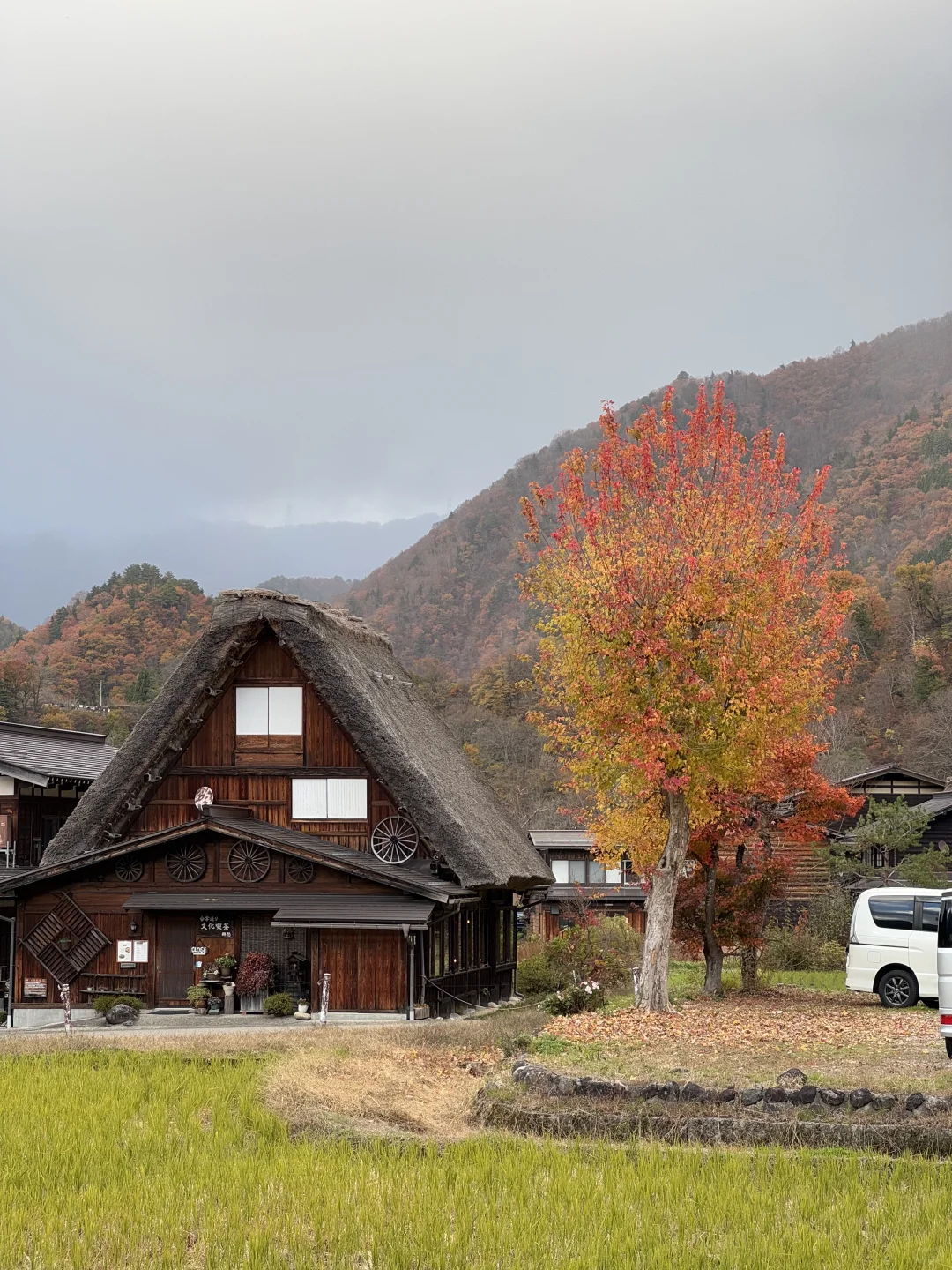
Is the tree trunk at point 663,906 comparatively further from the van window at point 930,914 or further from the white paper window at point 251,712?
the white paper window at point 251,712

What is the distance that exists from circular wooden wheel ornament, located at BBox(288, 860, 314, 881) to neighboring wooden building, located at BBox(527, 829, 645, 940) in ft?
79.9

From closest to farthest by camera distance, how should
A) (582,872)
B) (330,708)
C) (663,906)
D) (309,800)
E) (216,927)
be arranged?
1. (663,906)
2. (216,927)
3. (330,708)
4. (309,800)
5. (582,872)

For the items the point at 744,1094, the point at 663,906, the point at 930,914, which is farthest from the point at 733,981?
the point at 744,1094

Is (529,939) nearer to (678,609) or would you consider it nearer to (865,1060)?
(678,609)

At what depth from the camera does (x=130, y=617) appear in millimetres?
74500

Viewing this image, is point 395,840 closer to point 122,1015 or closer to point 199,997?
point 199,997

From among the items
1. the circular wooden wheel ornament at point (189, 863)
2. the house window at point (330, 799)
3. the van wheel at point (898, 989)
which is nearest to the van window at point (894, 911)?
the van wheel at point (898, 989)

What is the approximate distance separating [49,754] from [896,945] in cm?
1909

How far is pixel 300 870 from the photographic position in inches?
990

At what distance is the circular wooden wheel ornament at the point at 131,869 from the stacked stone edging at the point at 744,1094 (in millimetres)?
13154

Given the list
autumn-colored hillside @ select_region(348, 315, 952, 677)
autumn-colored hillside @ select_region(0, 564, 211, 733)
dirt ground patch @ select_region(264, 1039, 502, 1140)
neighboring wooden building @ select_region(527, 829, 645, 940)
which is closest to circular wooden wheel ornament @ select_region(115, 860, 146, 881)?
dirt ground patch @ select_region(264, 1039, 502, 1140)

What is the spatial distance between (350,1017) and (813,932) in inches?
668

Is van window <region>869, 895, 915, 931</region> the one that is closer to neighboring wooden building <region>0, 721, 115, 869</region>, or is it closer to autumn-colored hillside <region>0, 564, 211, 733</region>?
neighboring wooden building <region>0, 721, 115, 869</region>

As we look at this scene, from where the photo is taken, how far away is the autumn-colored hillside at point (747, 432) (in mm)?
95312
